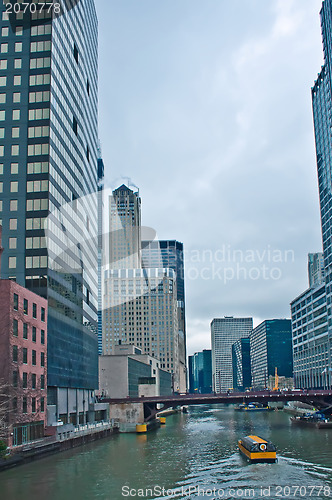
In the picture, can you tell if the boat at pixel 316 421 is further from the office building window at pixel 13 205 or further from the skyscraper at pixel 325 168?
the office building window at pixel 13 205

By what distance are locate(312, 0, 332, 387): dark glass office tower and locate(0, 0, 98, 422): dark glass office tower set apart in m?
93.5

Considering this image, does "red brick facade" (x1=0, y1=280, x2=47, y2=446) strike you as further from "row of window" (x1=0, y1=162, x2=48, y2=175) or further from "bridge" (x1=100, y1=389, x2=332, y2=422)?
"bridge" (x1=100, y1=389, x2=332, y2=422)

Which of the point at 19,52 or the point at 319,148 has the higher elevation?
the point at 319,148

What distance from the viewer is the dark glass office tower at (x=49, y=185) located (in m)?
91.6

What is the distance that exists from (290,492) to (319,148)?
514ft

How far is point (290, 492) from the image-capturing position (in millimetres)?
46906

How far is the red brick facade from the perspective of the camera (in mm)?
67812

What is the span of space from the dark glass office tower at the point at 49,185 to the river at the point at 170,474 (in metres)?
22.8

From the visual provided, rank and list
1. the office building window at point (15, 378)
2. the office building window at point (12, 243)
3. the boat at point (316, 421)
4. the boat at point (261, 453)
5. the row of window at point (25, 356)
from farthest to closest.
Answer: the boat at point (316, 421) → the office building window at point (12, 243) → the row of window at point (25, 356) → the office building window at point (15, 378) → the boat at point (261, 453)

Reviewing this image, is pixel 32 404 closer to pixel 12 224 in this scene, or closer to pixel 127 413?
pixel 12 224

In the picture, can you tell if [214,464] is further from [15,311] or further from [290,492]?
[15,311]

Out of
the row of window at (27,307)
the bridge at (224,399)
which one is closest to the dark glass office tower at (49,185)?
the row of window at (27,307)

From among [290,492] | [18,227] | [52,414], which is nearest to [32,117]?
[18,227]

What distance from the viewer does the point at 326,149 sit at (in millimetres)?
178750
